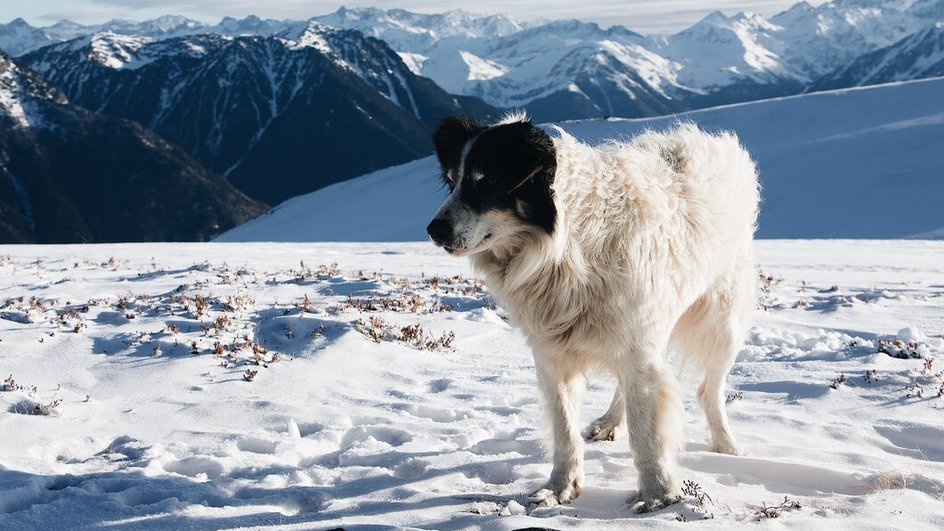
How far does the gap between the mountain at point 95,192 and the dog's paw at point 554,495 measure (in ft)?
603

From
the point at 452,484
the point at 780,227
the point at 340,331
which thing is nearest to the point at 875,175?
the point at 780,227

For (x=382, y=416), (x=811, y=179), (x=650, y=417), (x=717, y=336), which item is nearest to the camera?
(x=650, y=417)

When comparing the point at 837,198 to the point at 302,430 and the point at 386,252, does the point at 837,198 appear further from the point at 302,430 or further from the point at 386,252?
the point at 302,430

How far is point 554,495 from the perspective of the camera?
4.93m

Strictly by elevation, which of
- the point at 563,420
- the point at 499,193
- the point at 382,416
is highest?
the point at 499,193

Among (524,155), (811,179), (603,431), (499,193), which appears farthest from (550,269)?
(811,179)

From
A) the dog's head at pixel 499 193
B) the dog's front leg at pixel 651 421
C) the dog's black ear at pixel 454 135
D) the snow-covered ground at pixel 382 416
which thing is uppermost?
the dog's black ear at pixel 454 135

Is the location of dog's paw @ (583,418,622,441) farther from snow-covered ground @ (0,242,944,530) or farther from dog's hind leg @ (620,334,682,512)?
dog's hind leg @ (620,334,682,512)

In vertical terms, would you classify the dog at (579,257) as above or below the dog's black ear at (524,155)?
below

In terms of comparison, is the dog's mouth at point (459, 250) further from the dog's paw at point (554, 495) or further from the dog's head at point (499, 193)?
the dog's paw at point (554, 495)

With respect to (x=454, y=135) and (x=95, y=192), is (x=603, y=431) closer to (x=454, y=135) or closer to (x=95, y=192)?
(x=454, y=135)

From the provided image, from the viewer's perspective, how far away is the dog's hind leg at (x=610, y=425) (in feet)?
20.6

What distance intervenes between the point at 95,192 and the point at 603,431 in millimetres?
216556

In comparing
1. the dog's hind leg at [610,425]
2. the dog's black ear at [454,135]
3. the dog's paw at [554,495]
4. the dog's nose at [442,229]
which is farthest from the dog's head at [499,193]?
the dog's hind leg at [610,425]
